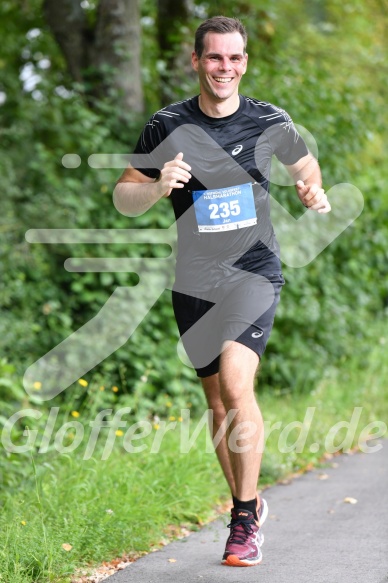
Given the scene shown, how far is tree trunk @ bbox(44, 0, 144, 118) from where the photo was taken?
928cm

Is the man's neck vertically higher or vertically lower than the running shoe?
higher

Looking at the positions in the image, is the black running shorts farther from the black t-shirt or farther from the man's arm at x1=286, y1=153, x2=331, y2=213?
the man's arm at x1=286, y1=153, x2=331, y2=213

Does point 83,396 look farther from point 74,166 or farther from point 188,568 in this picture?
point 188,568

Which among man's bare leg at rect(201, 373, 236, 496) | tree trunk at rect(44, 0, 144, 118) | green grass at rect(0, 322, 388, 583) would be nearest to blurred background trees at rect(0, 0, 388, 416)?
tree trunk at rect(44, 0, 144, 118)

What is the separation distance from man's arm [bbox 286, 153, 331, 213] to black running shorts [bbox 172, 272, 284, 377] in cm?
41

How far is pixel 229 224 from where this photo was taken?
456cm

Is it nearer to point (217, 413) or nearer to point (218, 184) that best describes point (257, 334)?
point (217, 413)

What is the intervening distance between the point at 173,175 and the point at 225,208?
413mm

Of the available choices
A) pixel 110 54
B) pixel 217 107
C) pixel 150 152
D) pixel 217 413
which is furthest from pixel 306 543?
pixel 110 54

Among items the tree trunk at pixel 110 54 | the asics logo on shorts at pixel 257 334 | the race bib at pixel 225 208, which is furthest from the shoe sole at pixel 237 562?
the tree trunk at pixel 110 54

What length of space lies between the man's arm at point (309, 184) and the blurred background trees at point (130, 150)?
2605 mm

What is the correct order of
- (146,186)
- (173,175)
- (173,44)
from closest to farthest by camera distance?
(173,175) → (146,186) → (173,44)

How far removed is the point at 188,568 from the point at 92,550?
46cm

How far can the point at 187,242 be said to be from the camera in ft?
15.4
